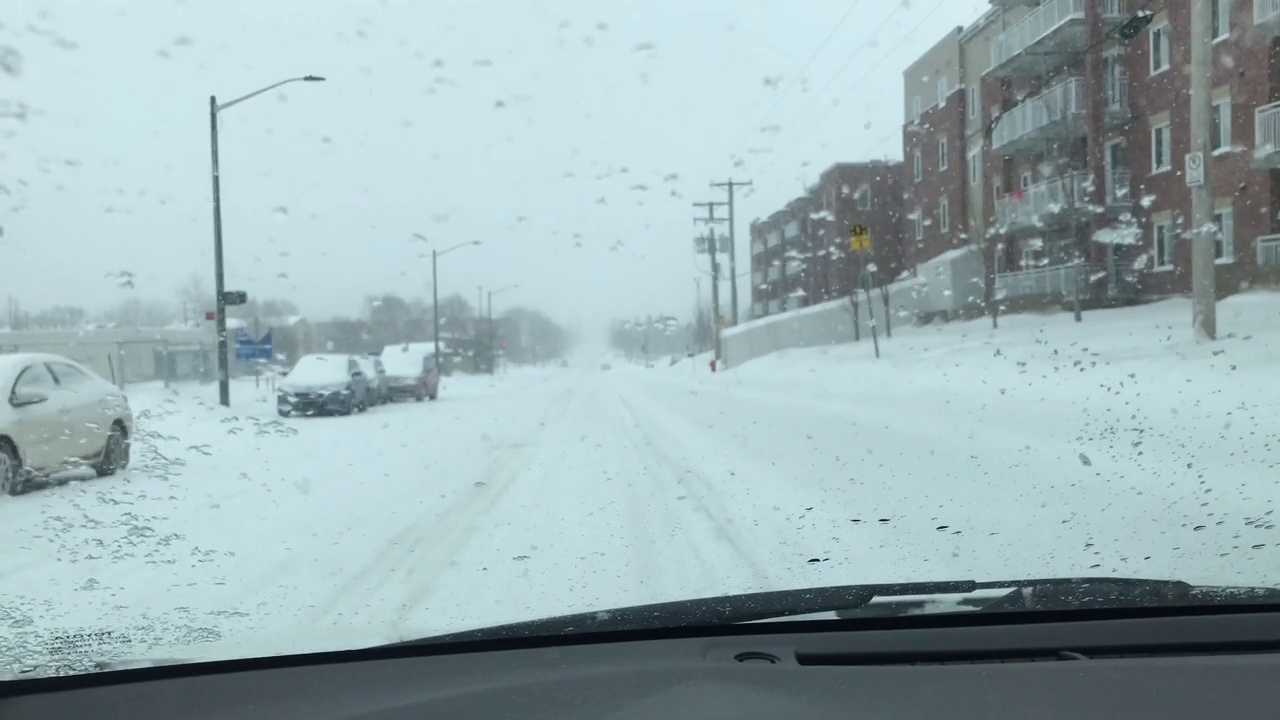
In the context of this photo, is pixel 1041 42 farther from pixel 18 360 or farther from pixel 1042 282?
pixel 18 360

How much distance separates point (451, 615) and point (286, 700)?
7.91 feet

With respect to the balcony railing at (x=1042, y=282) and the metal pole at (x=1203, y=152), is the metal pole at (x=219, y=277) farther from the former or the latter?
the balcony railing at (x=1042, y=282)

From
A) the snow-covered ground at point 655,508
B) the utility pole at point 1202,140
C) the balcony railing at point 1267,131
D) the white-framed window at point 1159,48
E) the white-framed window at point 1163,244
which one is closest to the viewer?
the snow-covered ground at point 655,508

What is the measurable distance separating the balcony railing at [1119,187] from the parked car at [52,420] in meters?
16.6

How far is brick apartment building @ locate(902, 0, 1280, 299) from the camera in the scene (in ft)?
50.3

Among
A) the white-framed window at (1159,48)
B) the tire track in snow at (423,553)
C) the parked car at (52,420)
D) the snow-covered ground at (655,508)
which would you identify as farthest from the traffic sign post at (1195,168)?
the parked car at (52,420)

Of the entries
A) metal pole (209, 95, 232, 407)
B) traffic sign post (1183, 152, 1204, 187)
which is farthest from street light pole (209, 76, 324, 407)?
traffic sign post (1183, 152, 1204, 187)

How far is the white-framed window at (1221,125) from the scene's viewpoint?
16.3 meters

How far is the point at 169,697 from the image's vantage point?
3.29 m

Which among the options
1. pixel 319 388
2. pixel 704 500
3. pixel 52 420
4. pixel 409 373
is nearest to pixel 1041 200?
pixel 704 500

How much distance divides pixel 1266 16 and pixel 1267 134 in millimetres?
2193

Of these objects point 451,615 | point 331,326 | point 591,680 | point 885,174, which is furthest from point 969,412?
point 885,174

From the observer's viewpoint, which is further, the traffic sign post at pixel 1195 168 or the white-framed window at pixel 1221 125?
the white-framed window at pixel 1221 125

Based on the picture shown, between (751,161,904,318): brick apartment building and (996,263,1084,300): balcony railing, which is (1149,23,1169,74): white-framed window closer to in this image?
(996,263,1084,300): balcony railing
